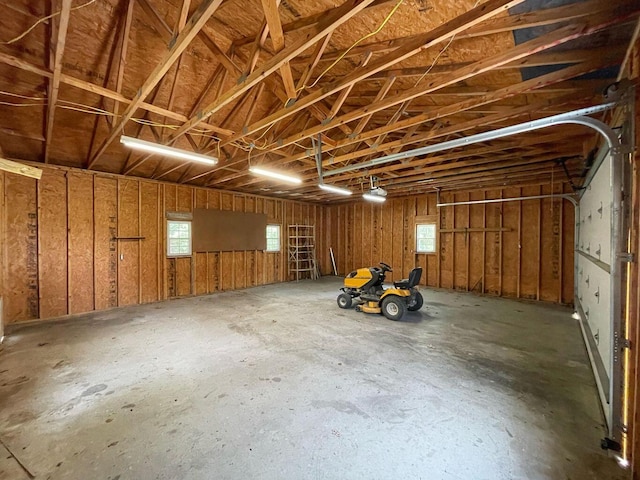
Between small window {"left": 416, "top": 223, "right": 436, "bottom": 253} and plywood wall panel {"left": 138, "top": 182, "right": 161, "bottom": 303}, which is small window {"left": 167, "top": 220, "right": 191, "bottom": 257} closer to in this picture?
plywood wall panel {"left": 138, "top": 182, "right": 161, "bottom": 303}

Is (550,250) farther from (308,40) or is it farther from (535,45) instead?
(308,40)

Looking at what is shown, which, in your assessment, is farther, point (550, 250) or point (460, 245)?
point (460, 245)

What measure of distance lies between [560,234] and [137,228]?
425 inches

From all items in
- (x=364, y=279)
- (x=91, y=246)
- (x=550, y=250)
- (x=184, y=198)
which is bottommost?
(x=364, y=279)

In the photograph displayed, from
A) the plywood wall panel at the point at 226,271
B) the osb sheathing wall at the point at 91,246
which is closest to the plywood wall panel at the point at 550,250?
the plywood wall panel at the point at 226,271

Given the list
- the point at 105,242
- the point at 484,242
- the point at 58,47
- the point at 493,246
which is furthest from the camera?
the point at 484,242

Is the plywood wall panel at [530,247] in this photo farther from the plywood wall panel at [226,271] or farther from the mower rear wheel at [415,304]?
the plywood wall panel at [226,271]

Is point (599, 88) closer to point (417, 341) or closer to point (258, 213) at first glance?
point (417, 341)

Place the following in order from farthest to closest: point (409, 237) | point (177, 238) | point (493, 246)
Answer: point (409, 237)
point (493, 246)
point (177, 238)

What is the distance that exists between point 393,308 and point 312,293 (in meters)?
3.11

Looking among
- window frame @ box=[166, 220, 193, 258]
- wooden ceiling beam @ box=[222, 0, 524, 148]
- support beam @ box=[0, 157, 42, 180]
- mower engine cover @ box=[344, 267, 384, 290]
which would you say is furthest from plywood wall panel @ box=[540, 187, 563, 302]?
support beam @ box=[0, 157, 42, 180]

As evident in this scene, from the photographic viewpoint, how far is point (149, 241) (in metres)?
6.68

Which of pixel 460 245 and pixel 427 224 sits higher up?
pixel 427 224

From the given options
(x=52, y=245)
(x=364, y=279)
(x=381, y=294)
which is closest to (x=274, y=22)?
(x=364, y=279)
